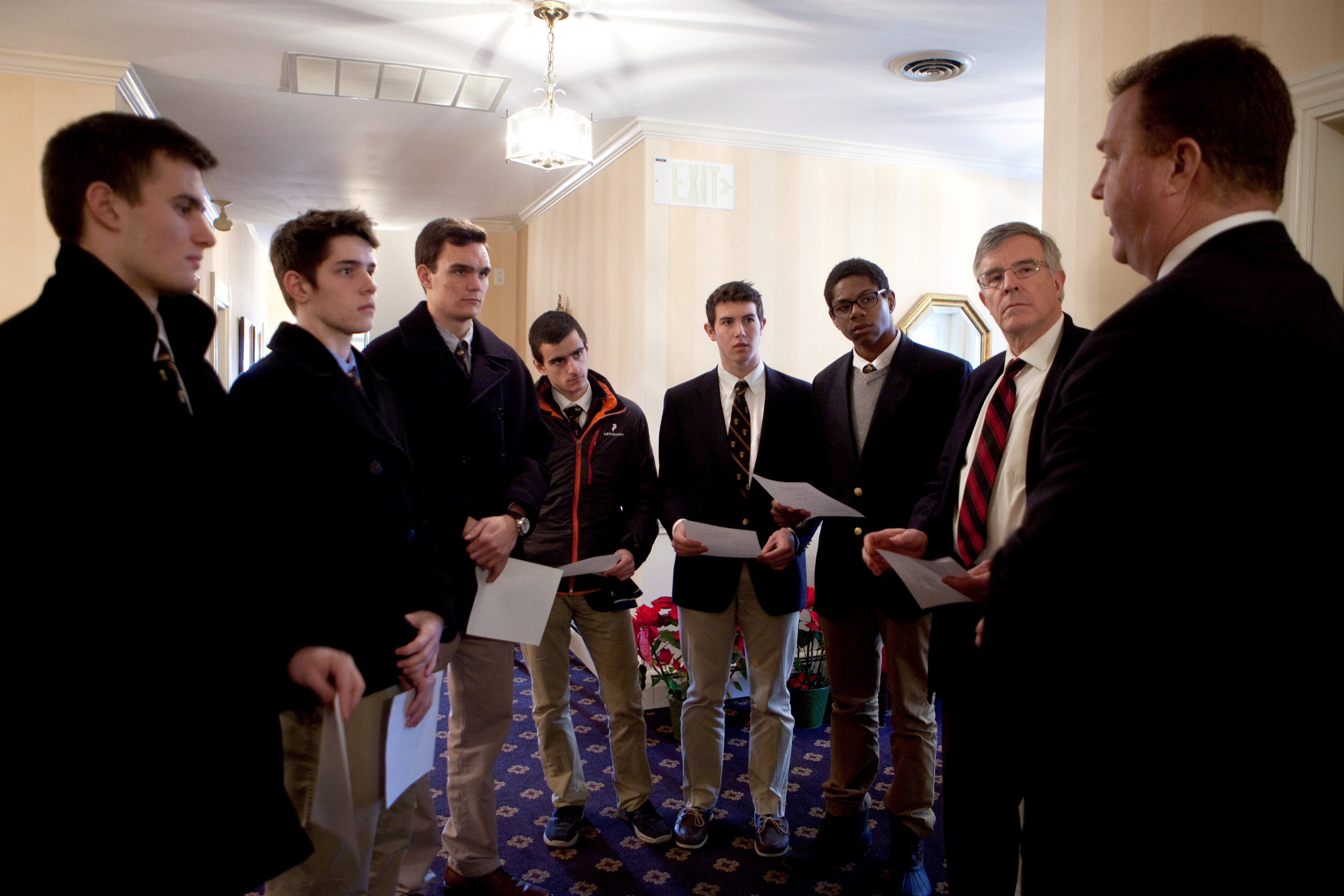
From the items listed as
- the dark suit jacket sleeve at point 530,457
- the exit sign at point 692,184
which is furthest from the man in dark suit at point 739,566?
the exit sign at point 692,184

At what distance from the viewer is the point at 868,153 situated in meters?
4.97

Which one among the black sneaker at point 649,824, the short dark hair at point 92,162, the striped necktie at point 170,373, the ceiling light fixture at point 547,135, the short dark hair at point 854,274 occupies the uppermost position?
the ceiling light fixture at point 547,135

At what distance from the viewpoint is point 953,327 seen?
524 centimetres

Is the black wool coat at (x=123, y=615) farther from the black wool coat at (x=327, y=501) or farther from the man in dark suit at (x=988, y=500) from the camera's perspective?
the man in dark suit at (x=988, y=500)

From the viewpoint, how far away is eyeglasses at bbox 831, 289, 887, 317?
8.32ft

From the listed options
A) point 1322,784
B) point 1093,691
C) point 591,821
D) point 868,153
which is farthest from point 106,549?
point 868,153

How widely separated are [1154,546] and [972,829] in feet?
3.52

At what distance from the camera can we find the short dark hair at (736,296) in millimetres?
2629

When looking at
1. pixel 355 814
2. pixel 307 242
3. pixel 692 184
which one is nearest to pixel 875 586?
pixel 355 814

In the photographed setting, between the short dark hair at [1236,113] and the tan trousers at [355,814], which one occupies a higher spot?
the short dark hair at [1236,113]

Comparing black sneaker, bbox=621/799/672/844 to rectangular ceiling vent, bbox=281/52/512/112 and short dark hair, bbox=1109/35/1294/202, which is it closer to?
short dark hair, bbox=1109/35/1294/202

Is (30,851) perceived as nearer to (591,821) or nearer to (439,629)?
(439,629)

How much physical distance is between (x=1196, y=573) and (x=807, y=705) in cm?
291

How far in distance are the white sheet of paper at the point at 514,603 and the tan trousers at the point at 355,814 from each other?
471 millimetres
